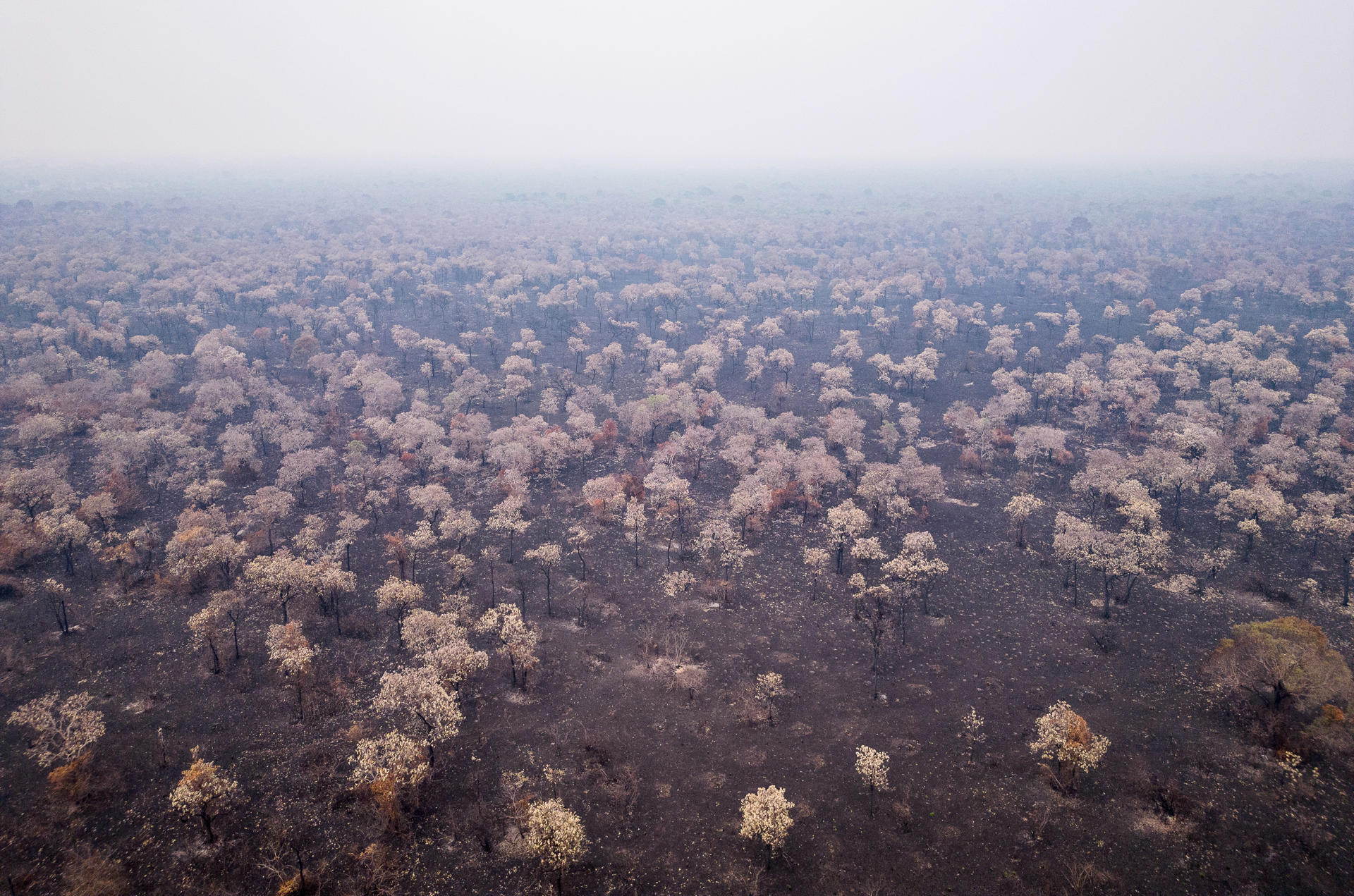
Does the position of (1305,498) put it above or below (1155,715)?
above

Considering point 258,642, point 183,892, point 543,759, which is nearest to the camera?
point 183,892

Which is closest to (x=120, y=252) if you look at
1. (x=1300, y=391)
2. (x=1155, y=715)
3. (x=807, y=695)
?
(x=807, y=695)

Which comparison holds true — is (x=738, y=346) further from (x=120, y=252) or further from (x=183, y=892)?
(x=120, y=252)

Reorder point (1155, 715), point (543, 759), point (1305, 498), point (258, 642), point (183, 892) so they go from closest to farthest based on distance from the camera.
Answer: point (183, 892) → point (543, 759) → point (1155, 715) → point (258, 642) → point (1305, 498)

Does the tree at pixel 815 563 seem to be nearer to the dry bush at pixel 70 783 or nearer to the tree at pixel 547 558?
the tree at pixel 547 558

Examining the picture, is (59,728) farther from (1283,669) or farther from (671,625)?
(1283,669)

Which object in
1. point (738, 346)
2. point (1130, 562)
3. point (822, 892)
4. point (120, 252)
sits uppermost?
point (120, 252)

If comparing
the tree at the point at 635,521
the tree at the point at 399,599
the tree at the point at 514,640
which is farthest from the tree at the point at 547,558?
the tree at the point at 399,599
